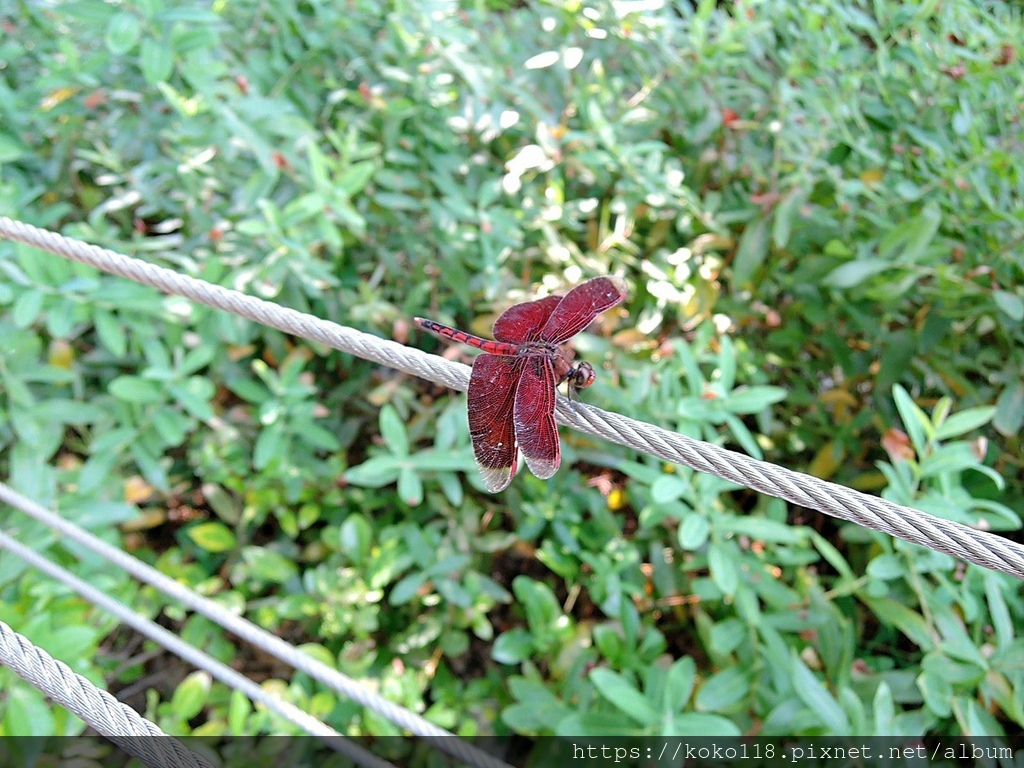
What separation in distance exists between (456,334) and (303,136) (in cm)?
94

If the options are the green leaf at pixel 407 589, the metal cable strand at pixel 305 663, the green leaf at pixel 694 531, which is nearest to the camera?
the metal cable strand at pixel 305 663

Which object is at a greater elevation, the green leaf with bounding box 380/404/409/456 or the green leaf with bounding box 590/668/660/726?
the green leaf with bounding box 380/404/409/456

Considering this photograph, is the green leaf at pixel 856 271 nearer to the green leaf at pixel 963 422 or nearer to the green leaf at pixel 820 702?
the green leaf at pixel 963 422

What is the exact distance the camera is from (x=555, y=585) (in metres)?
1.88

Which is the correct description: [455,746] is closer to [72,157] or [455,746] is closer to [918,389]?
[918,389]

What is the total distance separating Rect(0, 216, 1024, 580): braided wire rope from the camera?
0.56 metres

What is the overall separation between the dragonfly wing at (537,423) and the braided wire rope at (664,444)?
17 mm

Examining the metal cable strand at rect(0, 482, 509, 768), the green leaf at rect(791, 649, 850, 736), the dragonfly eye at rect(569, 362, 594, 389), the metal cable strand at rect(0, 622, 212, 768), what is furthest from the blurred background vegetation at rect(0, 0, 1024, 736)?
the metal cable strand at rect(0, 622, 212, 768)

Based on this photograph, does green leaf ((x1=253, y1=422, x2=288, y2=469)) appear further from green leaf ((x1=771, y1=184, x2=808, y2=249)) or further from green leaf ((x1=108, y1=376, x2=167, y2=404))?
green leaf ((x1=771, y1=184, x2=808, y2=249))

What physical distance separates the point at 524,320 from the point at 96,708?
56cm

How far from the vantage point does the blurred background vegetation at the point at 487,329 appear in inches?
50.8

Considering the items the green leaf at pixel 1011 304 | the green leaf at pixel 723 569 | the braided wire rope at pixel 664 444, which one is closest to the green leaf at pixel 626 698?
the green leaf at pixel 723 569

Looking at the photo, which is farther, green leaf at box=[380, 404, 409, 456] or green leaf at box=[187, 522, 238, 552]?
green leaf at box=[187, 522, 238, 552]

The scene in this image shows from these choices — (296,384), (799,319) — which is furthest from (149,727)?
(799,319)
